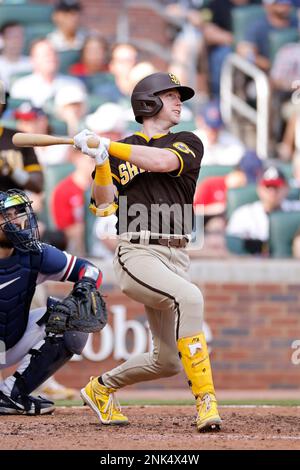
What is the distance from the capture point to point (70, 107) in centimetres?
1083

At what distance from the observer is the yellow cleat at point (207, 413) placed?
16.3 feet

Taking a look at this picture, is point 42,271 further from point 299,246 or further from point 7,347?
point 299,246

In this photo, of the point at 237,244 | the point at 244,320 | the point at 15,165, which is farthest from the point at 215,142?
the point at 15,165

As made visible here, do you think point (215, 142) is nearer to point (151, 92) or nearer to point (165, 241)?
point (151, 92)

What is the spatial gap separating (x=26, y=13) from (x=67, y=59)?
0.93m

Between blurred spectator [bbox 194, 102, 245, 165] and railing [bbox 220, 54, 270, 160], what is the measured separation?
698 millimetres

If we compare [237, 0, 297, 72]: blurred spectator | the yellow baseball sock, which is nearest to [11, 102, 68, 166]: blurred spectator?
[237, 0, 297, 72]: blurred spectator

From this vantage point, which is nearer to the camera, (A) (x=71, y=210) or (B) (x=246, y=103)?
(A) (x=71, y=210)

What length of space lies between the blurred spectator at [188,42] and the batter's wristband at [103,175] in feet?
22.8

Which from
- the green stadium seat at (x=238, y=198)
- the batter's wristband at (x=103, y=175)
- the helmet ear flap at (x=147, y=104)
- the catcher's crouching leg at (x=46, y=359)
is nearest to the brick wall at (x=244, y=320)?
the green stadium seat at (x=238, y=198)

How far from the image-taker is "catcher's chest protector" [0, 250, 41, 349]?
5652mm

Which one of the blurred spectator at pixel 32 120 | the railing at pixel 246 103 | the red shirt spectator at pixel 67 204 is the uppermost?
the railing at pixel 246 103

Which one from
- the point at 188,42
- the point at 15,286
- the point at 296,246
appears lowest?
the point at 15,286

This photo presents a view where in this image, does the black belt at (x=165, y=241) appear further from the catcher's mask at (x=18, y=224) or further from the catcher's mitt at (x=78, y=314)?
the catcher's mask at (x=18, y=224)
